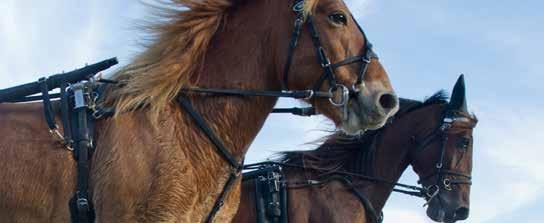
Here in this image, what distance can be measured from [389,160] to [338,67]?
4591mm

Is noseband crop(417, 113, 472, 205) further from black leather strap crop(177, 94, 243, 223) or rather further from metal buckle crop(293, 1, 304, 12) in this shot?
black leather strap crop(177, 94, 243, 223)

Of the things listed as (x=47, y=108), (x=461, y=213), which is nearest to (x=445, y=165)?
(x=461, y=213)

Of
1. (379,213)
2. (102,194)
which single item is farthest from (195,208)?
(379,213)

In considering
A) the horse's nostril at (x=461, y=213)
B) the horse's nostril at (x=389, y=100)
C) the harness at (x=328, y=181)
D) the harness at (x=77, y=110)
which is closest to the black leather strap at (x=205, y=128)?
the harness at (x=77, y=110)

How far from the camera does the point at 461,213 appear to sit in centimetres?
1005

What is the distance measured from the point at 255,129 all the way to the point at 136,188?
3.69ft

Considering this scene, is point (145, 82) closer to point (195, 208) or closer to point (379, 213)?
point (195, 208)

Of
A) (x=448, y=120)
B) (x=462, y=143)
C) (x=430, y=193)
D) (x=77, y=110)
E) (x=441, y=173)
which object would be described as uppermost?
(x=77, y=110)

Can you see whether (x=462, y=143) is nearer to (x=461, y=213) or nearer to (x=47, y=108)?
(x=461, y=213)

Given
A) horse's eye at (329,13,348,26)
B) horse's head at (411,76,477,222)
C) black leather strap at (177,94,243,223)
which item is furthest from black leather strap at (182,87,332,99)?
horse's head at (411,76,477,222)

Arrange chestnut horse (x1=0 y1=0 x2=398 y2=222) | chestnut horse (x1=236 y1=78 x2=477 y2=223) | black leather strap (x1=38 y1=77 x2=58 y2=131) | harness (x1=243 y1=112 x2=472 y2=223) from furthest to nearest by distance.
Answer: chestnut horse (x1=236 y1=78 x2=477 y2=223), harness (x1=243 y1=112 x2=472 y2=223), black leather strap (x1=38 y1=77 x2=58 y2=131), chestnut horse (x1=0 y1=0 x2=398 y2=222)

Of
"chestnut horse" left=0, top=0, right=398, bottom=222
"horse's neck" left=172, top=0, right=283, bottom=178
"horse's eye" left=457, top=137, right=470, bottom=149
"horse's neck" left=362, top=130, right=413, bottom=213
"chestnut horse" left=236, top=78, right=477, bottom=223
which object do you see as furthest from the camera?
"horse's eye" left=457, top=137, right=470, bottom=149

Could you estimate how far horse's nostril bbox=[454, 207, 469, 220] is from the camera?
394 inches

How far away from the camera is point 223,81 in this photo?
5793 mm
